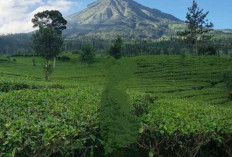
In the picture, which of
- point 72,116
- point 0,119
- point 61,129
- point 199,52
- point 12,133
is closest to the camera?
point 12,133

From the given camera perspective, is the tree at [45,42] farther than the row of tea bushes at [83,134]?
Yes

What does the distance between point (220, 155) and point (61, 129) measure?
5.56 m

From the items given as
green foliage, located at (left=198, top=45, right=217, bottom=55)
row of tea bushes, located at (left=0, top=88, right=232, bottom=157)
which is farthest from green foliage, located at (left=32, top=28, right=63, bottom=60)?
green foliage, located at (left=198, top=45, right=217, bottom=55)

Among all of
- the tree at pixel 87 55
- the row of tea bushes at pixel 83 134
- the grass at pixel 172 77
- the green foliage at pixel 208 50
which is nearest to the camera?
the row of tea bushes at pixel 83 134

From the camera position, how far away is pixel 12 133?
16.3 ft

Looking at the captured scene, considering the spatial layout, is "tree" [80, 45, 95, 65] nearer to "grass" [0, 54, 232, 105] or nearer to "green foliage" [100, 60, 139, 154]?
"grass" [0, 54, 232, 105]

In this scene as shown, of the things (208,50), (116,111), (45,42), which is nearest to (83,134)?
(116,111)

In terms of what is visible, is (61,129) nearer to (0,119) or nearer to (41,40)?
(0,119)

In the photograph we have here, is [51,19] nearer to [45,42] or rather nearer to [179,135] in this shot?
[45,42]

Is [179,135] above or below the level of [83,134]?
below

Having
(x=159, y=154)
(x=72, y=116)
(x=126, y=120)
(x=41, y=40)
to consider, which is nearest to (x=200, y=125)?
(x=159, y=154)

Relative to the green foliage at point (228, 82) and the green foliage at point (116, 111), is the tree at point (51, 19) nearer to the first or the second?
the green foliage at point (228, 82)

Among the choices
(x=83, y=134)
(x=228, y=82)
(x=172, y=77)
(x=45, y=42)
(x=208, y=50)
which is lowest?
(x=172, y=77)

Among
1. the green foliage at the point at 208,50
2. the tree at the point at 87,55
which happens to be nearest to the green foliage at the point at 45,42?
the tree at the point at 87,55
